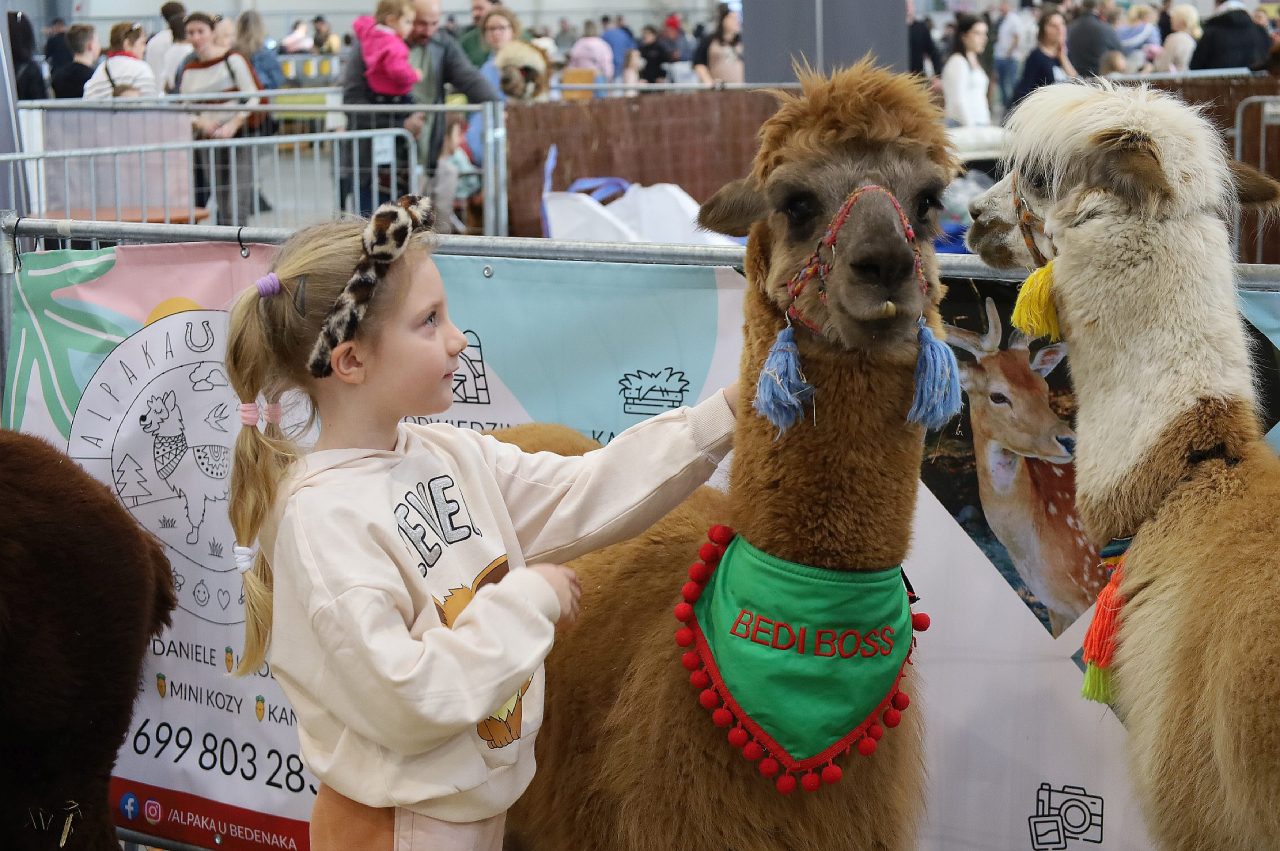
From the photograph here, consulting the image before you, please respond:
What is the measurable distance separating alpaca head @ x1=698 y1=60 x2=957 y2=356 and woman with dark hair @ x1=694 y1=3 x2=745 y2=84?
36.3 feet

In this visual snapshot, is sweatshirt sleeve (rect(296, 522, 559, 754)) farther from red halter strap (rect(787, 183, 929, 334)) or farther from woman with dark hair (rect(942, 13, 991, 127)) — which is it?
woman with dark hair (rect(942, 13, 991, 127))

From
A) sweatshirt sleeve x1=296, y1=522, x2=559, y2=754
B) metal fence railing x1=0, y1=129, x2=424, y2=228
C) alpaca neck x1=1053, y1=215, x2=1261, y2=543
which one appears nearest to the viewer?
sweatshirt sleeve x1=296, y1=522, x2=559, y2=754

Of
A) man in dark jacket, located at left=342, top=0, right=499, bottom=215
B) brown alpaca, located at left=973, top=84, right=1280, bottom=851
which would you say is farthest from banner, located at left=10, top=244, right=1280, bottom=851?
man in dark jacket, located at left=342, top=0, right=499, bottom=215

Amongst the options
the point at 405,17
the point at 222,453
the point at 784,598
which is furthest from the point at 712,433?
the point at 405,17

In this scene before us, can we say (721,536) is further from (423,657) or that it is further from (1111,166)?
(1111,166)

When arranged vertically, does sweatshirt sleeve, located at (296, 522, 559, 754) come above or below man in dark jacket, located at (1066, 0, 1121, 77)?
below

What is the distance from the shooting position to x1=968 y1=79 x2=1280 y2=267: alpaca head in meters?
2.12

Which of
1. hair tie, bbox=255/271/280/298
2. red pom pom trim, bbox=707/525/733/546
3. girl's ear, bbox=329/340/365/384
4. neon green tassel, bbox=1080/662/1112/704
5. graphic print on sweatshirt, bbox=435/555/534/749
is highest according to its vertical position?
hair tie, bbox=255/271/280/298

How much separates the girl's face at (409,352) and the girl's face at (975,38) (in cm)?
955

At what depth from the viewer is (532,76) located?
1016 centimetres

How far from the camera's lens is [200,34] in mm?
10227

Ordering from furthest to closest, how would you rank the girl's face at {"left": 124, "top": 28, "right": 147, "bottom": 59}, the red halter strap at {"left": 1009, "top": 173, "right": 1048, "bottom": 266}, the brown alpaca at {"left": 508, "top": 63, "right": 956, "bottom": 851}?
the girl's face at {"left": 124, "top": 28, "right": 147, "bottom": 59} < the red halter strap at {"left": 1009, "top": 173, "right": 1048, "bottom": 266} < the brown alpaca at {"left": 508, "top": 63, "right": 956, "bottom": 851}

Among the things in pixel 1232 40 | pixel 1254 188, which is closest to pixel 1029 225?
pixel 1254 188

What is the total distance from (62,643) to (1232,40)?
10271 millimetres
